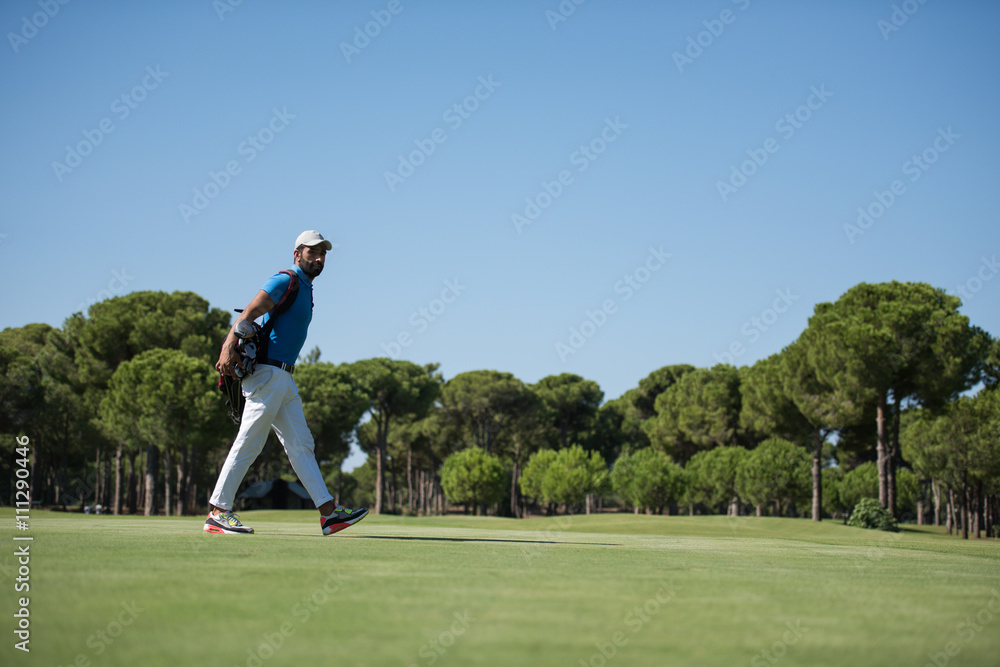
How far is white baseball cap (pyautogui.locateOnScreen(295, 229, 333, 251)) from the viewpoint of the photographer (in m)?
6.95

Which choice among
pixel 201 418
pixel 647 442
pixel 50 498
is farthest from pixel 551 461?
pixel 50 498

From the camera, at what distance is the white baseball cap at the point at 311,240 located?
274 inches

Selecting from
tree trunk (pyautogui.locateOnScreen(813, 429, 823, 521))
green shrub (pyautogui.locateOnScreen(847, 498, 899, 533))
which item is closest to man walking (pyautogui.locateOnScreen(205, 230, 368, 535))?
green shrub (pyautogui.locateOnScreen(847, 498, 899, 533))

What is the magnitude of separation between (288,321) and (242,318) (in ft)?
1.54

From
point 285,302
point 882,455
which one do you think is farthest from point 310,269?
point 882,455

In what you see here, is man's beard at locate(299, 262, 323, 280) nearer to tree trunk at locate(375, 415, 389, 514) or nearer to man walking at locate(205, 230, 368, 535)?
man walking at locate(205, 230, 368, 535)

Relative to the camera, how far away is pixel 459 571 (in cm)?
408

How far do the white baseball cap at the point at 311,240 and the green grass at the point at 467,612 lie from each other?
3.12 metres

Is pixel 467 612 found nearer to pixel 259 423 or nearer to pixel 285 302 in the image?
pixel 259 423

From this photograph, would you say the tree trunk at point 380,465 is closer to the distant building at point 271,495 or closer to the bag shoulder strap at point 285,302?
the distant building at point 271,495

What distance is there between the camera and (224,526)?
21.5 feet

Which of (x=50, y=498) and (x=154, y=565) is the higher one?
(x=154, y=565)

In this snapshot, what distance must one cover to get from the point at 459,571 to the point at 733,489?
160 ft

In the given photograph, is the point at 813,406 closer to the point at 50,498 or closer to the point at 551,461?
the point at 551,461
